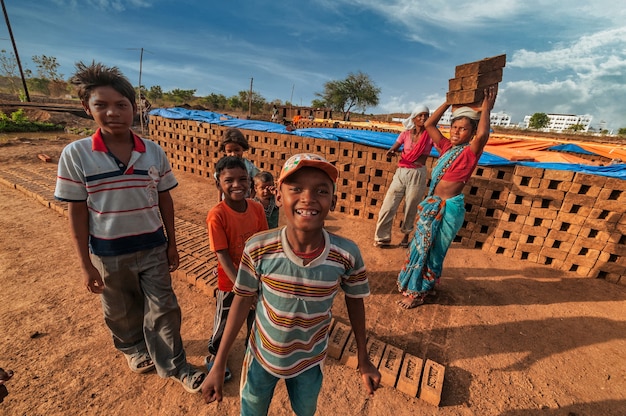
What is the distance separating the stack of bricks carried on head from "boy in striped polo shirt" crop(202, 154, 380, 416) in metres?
2.04

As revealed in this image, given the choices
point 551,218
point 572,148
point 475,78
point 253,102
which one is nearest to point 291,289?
point 475,78

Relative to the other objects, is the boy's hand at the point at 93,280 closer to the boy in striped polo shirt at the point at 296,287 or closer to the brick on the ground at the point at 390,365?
the boy in striped polo shirt at the point at 296,287

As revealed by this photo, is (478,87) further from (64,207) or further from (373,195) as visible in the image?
(64,207)

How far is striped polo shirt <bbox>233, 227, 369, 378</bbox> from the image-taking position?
4.00 feet

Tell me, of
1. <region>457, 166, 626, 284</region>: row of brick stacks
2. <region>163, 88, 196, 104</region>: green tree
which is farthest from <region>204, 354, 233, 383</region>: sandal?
<region>163, 88, 196, 104</region>: green tree

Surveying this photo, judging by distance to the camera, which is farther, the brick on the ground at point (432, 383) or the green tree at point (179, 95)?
the green tree at point (179, 95)

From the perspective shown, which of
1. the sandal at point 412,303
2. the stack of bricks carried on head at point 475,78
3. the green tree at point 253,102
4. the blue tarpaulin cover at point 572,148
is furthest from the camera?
the green tree at point 253,102

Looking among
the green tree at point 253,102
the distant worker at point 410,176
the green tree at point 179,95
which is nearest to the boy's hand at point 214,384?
the distant worker at point 410,176

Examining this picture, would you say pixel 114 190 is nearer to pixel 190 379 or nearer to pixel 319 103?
pixel 190 379

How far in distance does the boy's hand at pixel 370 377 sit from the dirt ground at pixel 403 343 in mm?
868

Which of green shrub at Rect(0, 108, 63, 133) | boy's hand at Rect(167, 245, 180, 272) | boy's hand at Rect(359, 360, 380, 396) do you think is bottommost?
green shrub at Rect(0, 108, 63, 133)

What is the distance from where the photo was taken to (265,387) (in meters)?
1.42

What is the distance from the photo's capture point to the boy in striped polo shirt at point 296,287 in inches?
45.4

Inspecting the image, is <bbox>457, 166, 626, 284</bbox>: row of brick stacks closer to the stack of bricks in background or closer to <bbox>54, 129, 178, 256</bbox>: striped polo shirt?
the stack of bricks in background
